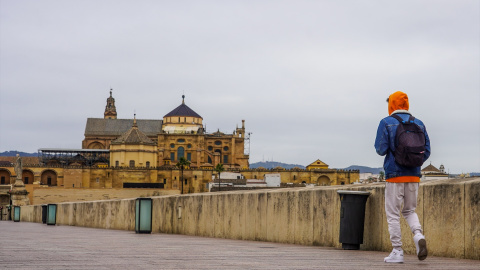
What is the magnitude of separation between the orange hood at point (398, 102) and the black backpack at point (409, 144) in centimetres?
17

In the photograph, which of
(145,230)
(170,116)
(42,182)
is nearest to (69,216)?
(145,230)

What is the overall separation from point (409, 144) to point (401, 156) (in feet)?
0.46

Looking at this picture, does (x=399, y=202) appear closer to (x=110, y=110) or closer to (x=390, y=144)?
(x=390, y=144)

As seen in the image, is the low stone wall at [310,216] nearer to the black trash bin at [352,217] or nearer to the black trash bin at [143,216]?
the black trash bin at [352,217]

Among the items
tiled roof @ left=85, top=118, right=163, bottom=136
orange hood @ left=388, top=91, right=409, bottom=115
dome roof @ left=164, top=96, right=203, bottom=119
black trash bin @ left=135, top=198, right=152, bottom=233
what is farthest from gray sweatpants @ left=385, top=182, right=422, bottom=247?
tiled roof @ left=85, top=118, right=163, bottom=136

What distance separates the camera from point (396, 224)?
718 cm

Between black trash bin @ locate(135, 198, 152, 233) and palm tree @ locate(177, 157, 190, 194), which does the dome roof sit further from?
black trash bin @ locate(135, 198, 152, 233)

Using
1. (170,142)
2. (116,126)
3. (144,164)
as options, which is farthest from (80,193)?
(116,126)

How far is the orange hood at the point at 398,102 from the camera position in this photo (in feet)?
23.6

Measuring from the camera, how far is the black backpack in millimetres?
7012

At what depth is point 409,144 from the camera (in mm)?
7027

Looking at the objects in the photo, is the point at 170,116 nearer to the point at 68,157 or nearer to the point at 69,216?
the point at 68,157

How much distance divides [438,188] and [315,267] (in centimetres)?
261

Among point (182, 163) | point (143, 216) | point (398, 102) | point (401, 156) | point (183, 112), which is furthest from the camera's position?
point (183, 112)
